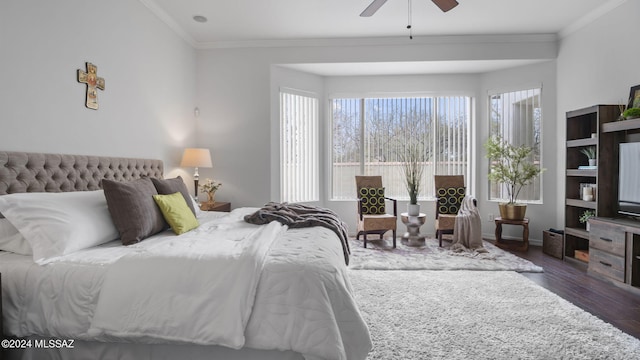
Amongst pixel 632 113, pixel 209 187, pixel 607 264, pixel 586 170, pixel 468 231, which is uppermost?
pixel 632 113

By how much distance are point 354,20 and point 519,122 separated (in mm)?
3015

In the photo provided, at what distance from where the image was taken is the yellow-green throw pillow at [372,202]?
4777mm

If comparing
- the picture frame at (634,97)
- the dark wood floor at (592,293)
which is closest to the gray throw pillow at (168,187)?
the dark wood floor at (592,293)

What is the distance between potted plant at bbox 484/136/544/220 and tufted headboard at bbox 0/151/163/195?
4726 millimetres

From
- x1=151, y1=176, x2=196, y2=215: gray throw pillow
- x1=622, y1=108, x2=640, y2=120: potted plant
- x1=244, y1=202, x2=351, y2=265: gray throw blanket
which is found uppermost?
x1=622, y1=108, x2=640, y2=120: potted plant

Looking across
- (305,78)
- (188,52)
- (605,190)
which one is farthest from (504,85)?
(188,52)

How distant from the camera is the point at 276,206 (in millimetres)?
3002

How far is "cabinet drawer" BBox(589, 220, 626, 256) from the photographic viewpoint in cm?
304

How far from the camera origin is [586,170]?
11.9 feet

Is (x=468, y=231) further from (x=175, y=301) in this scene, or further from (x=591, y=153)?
(x=175, y=301)

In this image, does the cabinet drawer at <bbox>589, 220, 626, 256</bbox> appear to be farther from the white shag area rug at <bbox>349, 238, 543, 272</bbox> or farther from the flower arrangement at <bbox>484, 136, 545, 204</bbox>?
the flower arrangement at <bbox>484, 136, 545, 204</bbox>

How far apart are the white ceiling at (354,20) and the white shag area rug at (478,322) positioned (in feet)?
10.1

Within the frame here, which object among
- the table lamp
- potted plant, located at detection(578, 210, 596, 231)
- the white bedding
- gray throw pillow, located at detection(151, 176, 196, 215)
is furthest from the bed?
potted plant, located at detection(578, 210, 596, 231)

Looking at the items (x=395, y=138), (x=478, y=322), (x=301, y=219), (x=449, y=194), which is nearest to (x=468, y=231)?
(x=449, y=194)
